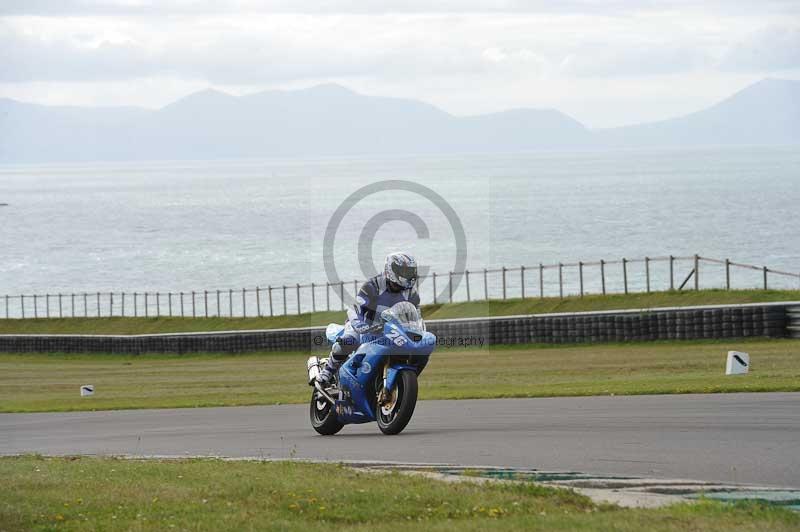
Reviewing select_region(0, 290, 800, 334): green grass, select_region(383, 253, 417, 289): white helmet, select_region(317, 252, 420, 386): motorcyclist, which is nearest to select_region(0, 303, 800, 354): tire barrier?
select_region(0, 290, 800, 334): green grass

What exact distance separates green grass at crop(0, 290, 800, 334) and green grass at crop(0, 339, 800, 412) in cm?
594

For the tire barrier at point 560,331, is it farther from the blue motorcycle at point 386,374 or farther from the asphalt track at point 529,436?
the blue motorcycle at point 386,374

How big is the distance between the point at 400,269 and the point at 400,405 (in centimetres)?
156

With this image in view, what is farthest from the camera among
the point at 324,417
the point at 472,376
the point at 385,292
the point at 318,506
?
the point at 472,376

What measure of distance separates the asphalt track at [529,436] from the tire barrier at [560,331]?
53.8 ft

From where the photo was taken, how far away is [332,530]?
8734 millimetres

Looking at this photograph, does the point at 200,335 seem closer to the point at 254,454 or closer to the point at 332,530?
the point at 254,454

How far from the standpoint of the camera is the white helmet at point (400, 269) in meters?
15.3

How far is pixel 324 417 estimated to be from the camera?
16969 mm

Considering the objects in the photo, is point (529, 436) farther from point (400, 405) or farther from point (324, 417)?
point (324, 417)

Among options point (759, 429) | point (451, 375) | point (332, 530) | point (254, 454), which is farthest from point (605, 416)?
point (451, 375)

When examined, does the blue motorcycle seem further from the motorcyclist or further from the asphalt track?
the asphalt track

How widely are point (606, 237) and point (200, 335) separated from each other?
86.3 metres

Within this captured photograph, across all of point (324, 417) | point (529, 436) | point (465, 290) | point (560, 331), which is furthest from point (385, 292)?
point (465, 290)
